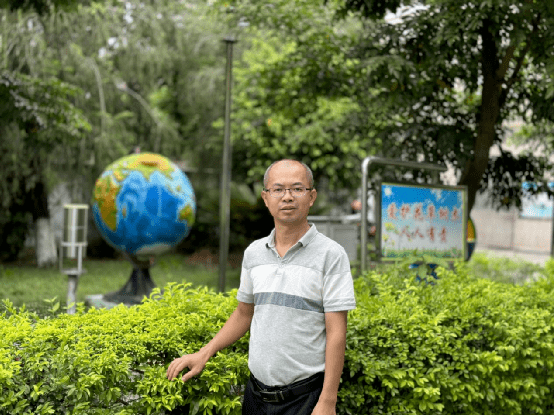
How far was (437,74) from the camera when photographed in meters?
7.45

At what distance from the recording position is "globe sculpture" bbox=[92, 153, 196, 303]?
379 inches

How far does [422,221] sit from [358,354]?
10.6 ft

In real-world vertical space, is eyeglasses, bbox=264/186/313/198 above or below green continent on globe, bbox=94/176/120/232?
above

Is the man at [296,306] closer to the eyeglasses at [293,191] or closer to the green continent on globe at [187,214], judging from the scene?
the eyeglasses at [293,191]

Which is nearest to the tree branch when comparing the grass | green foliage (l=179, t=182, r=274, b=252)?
the grass

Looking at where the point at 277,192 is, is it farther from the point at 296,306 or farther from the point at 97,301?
the point at 97,301

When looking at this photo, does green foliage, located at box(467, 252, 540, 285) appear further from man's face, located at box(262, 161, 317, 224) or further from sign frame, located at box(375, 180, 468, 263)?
man's face, located at box(262, 161, 317, 224)

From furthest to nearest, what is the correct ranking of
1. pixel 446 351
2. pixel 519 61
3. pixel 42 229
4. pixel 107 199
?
1. pixel 42 229
2. pixel 107 199
3. pixel 519 61
4. pixel 446 351

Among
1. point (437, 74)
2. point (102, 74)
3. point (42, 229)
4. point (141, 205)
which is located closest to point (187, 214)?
point (141, 205)

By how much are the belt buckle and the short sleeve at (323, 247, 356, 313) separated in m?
0.37

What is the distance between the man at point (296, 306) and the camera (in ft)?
8.00

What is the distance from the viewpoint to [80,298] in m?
11.0

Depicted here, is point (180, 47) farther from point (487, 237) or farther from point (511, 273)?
point (487, 237)

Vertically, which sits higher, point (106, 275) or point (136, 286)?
point (136, 286)
